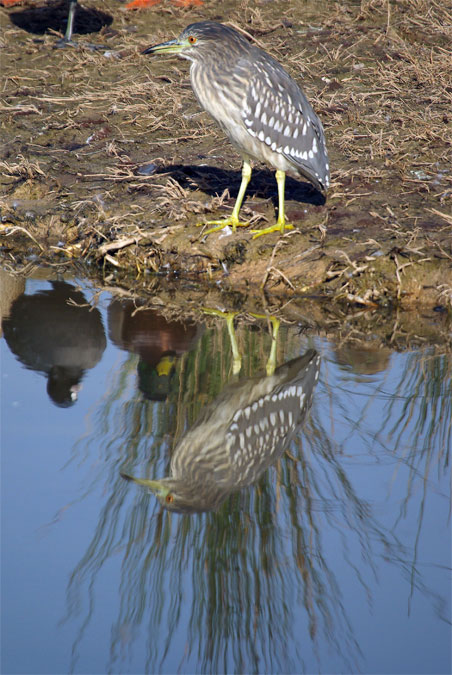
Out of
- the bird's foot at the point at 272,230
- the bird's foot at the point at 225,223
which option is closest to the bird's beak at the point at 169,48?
the bird's foot at the point at 225,223

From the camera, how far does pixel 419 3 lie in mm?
9398

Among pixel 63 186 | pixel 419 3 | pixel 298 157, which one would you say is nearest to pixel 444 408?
pixel 298 157

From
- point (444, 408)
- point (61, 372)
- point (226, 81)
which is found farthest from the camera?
point (226, 81)

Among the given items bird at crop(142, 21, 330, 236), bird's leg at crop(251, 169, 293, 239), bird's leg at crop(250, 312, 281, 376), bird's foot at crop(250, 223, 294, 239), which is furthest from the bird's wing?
bird's leg at crop(250, 312, 281, 376)

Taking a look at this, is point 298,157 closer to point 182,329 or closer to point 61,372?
point 182,329

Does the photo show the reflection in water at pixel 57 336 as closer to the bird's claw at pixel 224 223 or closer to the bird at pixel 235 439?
the bird at pixel 235 439

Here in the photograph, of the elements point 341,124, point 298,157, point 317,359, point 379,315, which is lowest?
point 317,359

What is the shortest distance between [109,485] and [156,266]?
2.65 m

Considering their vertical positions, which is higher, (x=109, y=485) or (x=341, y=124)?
(x=341, y=124)

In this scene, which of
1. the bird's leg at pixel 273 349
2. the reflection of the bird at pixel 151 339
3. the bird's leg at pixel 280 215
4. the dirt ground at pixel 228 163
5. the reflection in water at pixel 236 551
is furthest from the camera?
the bird's leg at pixel 280 215

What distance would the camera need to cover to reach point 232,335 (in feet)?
14.6

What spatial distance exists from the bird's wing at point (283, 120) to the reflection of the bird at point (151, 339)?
143cm

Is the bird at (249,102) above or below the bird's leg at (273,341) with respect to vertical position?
above

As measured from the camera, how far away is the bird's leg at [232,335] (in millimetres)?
4059
